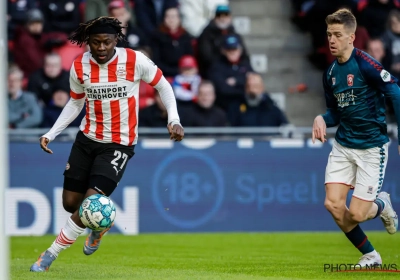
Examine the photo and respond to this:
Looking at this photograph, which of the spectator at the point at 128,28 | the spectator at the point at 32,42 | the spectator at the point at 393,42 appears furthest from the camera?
the spectator at the point at 393,42

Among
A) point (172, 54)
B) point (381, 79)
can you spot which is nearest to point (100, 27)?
point (381, 79)

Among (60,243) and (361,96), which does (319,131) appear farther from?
(60,243)

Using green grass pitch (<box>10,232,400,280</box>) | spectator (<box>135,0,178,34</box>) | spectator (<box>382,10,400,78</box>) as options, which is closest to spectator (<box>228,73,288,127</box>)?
spectator (<box>135,0,178,34</box>)

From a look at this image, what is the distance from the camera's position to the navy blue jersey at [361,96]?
8.95 m

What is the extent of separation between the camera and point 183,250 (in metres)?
12.0

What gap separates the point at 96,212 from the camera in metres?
8.49

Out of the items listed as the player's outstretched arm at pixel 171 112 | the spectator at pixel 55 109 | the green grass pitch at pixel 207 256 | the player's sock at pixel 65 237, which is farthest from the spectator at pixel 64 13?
the player's sock at pixel 65 237

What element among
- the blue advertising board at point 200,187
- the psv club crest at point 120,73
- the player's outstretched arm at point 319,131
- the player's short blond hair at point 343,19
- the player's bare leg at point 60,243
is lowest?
the blue advertising board at point 200,187

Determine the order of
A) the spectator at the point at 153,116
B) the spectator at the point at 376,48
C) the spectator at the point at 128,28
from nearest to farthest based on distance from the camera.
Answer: the spectator at the point at 153,116 → the spectator at the point at 128,28 → the spectator at the point at 376,48

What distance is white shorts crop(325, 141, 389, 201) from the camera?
30.2ft

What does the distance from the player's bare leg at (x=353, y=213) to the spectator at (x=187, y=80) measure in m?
6.76

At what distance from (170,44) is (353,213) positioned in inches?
308

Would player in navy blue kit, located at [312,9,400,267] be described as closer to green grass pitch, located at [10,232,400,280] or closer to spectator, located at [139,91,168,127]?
green grass pitch, located at [10,232,400,280]

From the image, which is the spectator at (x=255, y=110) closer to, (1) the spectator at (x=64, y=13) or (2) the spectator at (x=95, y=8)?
(2) the spectator at (x=95, y=8)
